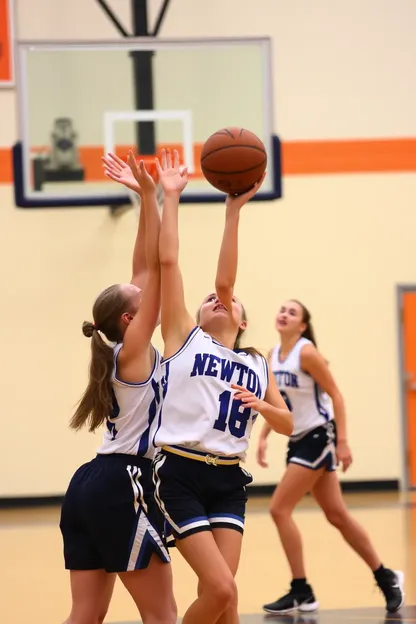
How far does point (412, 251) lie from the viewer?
11.1 meters

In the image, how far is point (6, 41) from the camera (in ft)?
34.8

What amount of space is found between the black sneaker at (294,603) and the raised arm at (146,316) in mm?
2593

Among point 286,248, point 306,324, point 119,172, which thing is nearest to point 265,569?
point 306,324

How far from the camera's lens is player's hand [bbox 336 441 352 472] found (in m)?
6.04

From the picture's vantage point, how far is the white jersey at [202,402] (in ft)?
12.5

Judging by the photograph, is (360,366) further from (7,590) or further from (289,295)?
(7,590)

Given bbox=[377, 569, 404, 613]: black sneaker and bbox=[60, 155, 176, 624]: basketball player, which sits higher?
bbox=[60, 155, 176, 624]: basketball player

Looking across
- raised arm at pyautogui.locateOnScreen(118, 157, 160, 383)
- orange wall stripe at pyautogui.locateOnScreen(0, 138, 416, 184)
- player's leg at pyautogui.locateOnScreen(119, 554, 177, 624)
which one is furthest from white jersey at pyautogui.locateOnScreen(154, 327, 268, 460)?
orange wall stripe at pyautogui.locateOnScreen(0, 138, 416, 184)

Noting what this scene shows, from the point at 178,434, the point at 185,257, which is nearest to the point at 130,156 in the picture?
the point at 178,434

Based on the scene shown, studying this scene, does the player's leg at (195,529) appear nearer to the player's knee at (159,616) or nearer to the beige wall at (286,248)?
the player's knee at (159,616)

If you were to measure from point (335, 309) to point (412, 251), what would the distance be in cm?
107

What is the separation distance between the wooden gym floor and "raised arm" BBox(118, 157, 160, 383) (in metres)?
2.39

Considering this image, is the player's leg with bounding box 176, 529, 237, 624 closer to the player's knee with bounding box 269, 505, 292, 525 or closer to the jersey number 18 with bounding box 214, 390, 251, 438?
the jersey number 18 with bounding box 214, 390, 251, 438

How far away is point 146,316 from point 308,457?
2.62 m
